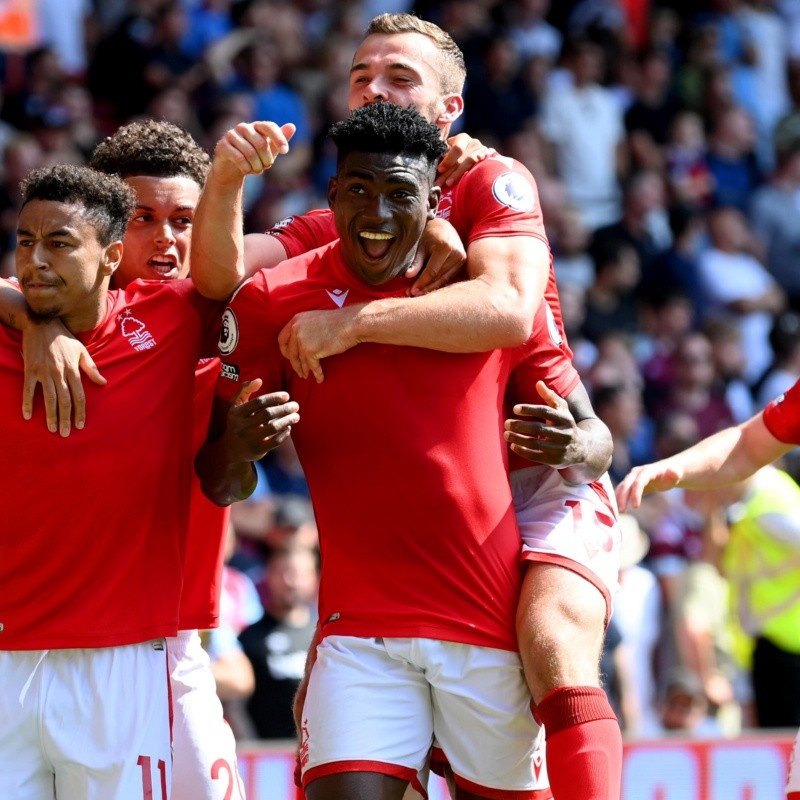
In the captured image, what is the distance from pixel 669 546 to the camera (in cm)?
1032

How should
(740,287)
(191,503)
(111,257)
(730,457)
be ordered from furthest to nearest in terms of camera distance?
(740,287) < (730,457) < (191,503) < (111,257)

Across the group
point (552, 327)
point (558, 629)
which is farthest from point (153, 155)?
point (558, 629)

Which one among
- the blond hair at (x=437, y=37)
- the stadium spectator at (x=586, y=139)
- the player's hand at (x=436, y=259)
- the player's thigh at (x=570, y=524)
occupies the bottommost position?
the player's thigh at (x=570, y=524)

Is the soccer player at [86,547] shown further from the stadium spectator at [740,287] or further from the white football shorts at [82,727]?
the stadium spectator at [740,287]

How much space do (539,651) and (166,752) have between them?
1128 millimetres

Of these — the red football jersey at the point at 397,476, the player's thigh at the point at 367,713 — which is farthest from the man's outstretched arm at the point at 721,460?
the player's thigh at the point at 367,713

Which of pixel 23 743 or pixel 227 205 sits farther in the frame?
pixel 227 205

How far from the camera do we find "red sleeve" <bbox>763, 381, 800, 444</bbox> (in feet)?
18.0

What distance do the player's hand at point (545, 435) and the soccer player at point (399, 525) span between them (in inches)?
4.1

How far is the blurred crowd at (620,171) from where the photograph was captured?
9.45 m

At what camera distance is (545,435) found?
480cm

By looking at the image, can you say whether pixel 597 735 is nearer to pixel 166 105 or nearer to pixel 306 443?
pixel 306 443

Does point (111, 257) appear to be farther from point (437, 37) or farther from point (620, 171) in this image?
point (620, 171)

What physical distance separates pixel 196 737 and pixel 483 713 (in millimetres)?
955
